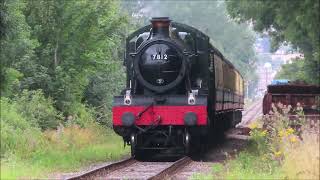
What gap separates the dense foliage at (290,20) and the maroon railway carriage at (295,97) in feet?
7.35

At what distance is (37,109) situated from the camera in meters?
20.4

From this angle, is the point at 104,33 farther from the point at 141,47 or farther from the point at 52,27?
the point at 141,47

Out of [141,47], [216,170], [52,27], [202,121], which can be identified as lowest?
[216,170]

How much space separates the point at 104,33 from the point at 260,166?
12.8 metres

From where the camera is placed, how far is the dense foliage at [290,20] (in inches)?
941

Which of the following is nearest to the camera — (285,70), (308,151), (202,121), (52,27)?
(308,151)

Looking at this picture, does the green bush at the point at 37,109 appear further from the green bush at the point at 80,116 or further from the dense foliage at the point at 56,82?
the green bush at the point at 80,116

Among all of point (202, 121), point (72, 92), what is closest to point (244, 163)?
point (202, 121)

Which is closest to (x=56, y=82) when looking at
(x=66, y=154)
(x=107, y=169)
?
(x=66, y=154)

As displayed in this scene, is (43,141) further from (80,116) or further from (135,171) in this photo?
(80,116)

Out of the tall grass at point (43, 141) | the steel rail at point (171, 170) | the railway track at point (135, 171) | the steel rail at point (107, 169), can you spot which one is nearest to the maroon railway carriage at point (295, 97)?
the tall grass at point (43, 141)

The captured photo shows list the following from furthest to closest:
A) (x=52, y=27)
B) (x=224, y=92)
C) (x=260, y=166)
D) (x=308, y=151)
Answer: (x=52, y=27) < (x=224, y=92) < (x=260, y=166) < (x=308, y=151)

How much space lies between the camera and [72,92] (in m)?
23.9

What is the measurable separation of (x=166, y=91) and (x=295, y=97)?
→ 921 cm
